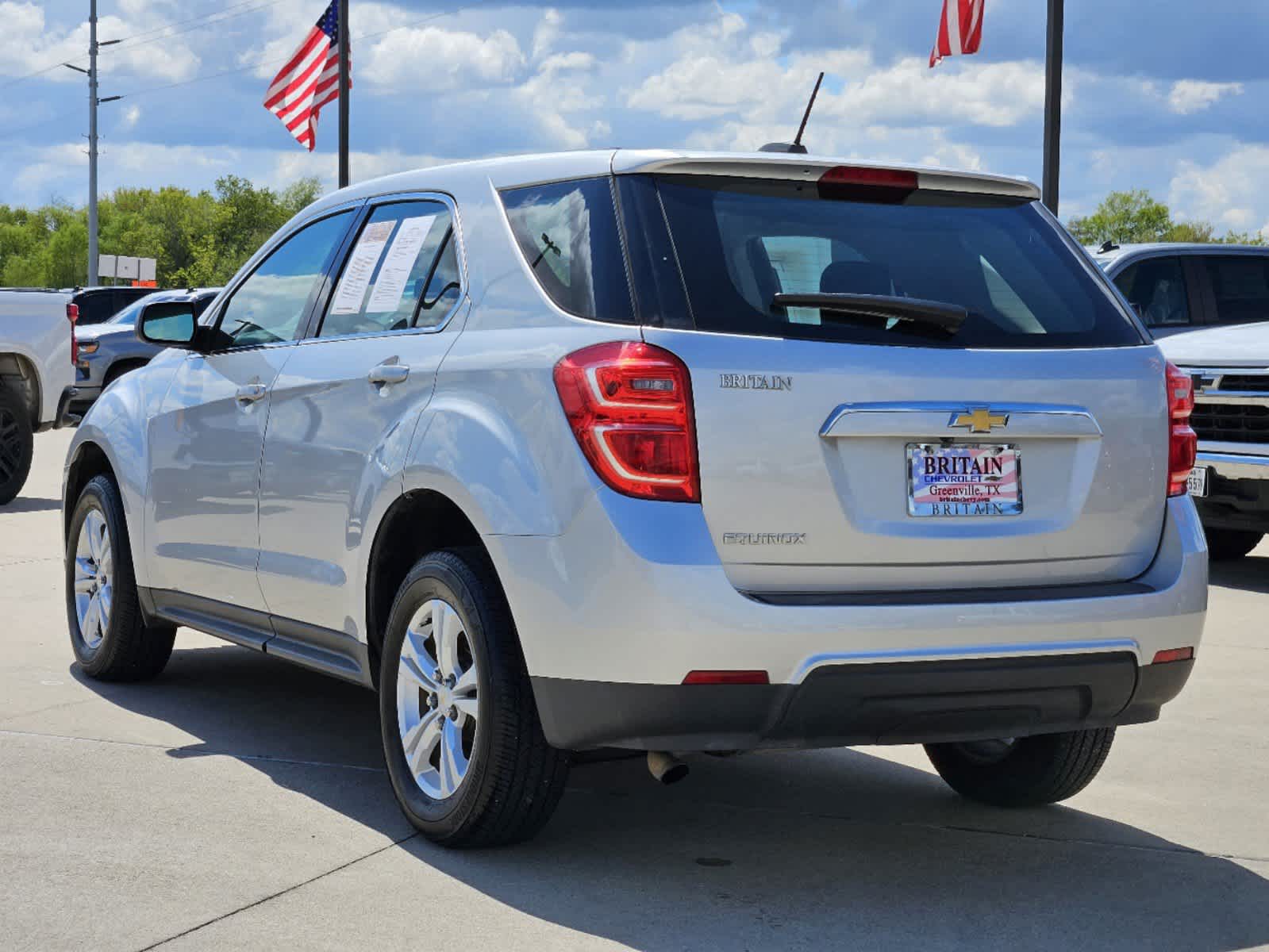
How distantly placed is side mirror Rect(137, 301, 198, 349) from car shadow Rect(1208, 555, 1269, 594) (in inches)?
255

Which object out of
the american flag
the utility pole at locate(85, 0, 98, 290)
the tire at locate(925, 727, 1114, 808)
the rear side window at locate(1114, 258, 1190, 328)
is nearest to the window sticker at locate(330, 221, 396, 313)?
the tire at locate(925, 727, 1114, 808)

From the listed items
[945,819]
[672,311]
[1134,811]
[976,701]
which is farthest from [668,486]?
[1134,811]

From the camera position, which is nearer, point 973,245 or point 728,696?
point 728,696

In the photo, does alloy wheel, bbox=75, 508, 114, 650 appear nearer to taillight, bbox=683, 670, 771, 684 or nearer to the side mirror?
the side mirror

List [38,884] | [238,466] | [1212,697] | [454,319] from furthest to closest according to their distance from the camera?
[1212,697] → [238,466] → [454,319] → [38,884]

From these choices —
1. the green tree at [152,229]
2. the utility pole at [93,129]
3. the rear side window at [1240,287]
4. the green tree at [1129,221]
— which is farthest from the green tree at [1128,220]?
the rear side window at [1240,287]

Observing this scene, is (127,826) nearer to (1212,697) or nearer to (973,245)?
(973,245)

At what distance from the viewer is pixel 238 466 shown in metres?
6.01

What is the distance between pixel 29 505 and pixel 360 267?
32.5 feet

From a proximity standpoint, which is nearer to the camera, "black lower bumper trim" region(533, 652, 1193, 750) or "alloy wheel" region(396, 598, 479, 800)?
"black lower bumper trim" region(533, 652, 1193, 750)

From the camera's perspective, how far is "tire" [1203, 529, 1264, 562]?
1169 centimetres

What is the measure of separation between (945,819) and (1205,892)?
911 millimetres

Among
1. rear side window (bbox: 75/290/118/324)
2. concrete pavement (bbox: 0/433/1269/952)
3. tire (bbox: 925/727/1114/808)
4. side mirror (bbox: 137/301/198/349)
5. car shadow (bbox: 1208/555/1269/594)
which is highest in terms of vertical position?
side mirror (bbox: 137/301/198/349)

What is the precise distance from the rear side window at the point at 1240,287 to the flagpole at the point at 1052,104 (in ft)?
10.7
